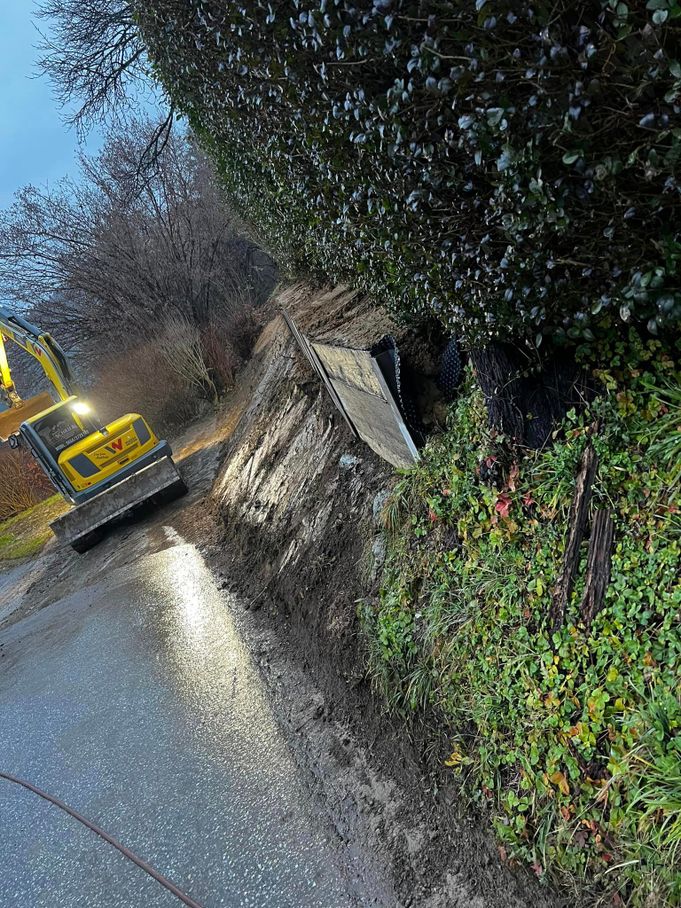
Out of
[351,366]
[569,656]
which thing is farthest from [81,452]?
[569,656]

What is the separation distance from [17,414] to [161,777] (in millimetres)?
A: 9806

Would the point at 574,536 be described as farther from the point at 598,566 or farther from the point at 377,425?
the point at 377,425

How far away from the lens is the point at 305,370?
852 centimetres

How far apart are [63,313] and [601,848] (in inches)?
872

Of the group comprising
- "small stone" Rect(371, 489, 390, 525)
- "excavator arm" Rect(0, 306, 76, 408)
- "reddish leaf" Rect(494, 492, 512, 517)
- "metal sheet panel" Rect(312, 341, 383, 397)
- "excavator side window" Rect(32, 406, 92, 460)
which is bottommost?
"small stone" Rect(371, 489, 390, 525)

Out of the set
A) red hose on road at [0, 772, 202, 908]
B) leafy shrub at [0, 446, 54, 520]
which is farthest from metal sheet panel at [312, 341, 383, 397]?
leafy shrub at [0, 446, 54, 520]

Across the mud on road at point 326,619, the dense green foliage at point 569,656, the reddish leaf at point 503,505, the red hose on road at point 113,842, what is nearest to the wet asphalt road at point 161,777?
the red hose on road at point 113,842

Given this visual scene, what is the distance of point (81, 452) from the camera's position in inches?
441

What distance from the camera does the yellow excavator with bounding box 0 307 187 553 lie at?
10.9 metres

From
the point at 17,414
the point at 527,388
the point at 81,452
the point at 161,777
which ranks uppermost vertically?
the point at 17,414

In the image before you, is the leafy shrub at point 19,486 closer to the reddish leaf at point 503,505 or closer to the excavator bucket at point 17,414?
the excavator bucket at point 17,414

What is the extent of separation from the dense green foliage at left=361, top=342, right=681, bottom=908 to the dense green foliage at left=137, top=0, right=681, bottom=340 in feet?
1.97

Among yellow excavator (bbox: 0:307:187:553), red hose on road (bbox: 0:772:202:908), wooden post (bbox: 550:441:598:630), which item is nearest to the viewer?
wooden post (bbox: 550:441:598:630)

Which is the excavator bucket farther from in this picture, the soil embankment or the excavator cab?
the soil embankment
